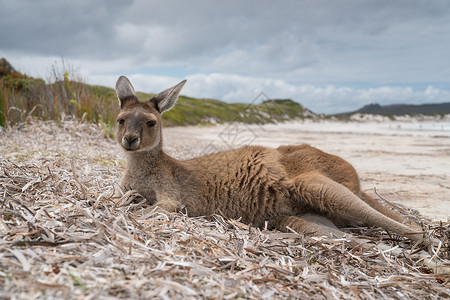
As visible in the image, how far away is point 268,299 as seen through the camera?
1.94 meters

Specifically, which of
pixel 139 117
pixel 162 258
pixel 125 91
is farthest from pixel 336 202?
pixel 125 91

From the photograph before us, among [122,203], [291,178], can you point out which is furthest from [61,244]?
[291,178]

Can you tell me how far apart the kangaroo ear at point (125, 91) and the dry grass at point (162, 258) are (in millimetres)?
1188

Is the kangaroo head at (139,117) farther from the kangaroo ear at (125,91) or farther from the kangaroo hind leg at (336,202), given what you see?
the kangaroo hind leg at (336,202)

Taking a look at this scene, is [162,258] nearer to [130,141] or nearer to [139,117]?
[130,141]

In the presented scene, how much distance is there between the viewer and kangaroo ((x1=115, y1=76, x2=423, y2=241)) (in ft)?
11.8

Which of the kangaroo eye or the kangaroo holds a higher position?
the kangaroo eye

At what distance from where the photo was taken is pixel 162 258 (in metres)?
2.15

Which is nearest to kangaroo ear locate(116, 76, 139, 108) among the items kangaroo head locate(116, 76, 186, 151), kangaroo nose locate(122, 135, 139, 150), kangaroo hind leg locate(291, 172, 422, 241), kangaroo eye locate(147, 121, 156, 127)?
kangaroo head locate(116, 76, 186, 151)

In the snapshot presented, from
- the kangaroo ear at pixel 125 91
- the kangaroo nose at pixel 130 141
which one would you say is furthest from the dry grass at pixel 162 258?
the kangaroo ear at pixel 125 91

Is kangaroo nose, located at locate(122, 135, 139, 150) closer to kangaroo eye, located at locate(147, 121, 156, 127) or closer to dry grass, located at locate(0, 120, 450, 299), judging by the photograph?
kangaroo eye, located at locate(147, 121, 156, 127)

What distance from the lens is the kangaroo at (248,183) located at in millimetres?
3584

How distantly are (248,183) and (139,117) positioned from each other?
143 cm

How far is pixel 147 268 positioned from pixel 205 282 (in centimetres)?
34
